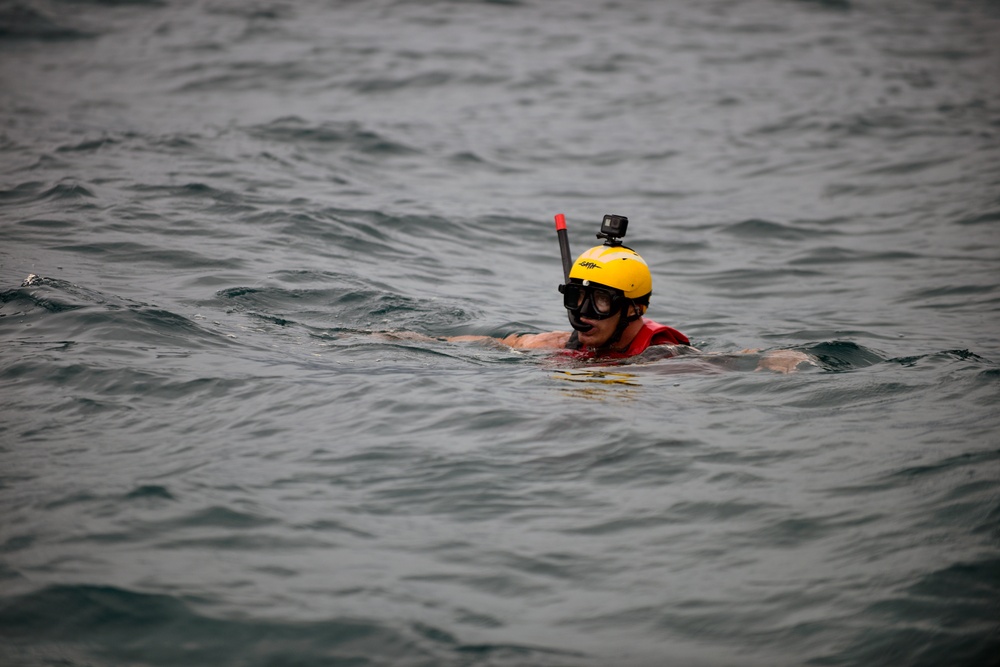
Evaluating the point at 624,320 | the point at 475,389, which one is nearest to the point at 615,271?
the point at 624,320

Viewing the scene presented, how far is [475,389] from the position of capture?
6.38 metres

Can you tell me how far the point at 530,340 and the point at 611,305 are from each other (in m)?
0.88

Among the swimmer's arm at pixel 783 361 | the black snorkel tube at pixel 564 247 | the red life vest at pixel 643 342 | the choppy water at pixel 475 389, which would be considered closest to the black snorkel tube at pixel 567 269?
the black snorkel tube at pixel 564 247

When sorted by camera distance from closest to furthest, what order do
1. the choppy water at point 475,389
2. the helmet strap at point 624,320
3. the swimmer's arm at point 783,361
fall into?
the choppy water at point 475,389 < the swimmer's arm at point 783,361 < the helmet strap at point 624,320

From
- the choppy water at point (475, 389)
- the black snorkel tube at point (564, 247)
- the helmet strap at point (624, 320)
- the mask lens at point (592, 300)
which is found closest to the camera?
the choppy water at point (475, 389)

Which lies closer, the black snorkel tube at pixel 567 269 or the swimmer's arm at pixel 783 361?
the swimmer's arm at pixel 783 361

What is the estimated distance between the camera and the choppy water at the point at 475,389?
384 centimetres

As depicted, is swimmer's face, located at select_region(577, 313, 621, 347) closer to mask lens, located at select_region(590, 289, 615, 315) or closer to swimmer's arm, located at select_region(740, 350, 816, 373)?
mask lens, located at select_region(590, 289, 615, 315)

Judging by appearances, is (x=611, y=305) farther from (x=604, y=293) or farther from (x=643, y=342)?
(x=643, y=342)

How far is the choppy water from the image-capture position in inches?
151

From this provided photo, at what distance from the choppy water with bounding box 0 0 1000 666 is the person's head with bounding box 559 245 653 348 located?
1.45ft

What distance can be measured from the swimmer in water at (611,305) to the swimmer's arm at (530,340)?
26 centimetres

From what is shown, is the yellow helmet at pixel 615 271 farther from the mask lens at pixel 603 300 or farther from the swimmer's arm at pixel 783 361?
the swimmer's arm at pixel 783 361

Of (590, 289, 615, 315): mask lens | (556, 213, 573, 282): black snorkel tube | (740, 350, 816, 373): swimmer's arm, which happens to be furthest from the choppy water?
(556, 213, 573, 282): black snorkel tube
